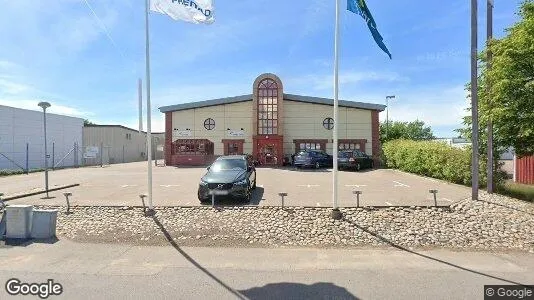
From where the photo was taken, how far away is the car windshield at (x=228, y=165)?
12070 millimetres

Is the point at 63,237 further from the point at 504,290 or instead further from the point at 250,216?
the point at 504,290

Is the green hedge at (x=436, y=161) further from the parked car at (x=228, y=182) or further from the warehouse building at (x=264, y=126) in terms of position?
the parked car at (x=228, y=182)

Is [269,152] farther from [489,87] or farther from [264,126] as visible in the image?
[489,87]

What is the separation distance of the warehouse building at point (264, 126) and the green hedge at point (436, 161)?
4.84m

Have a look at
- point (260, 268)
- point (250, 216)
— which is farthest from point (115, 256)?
point (250, 216)

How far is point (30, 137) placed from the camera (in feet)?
102

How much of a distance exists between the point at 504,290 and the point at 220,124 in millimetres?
26616

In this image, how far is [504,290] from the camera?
5.11 metres

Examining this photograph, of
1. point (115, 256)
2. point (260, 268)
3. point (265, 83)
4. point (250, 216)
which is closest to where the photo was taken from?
point (260, 268)

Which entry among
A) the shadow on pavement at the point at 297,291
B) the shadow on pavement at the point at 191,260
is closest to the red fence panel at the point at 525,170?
the shadow on pavement at the point at 297,291

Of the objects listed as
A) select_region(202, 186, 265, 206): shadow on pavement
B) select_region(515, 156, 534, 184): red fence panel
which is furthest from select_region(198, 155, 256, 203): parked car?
select_region(515, 156, 534, 184): red fence panel

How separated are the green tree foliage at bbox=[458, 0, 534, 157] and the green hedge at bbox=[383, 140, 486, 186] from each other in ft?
10.8

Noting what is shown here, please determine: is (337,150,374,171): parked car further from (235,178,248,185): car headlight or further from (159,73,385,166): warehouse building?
(235,178,248,185): car headlight

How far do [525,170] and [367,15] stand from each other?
47.5 feet
